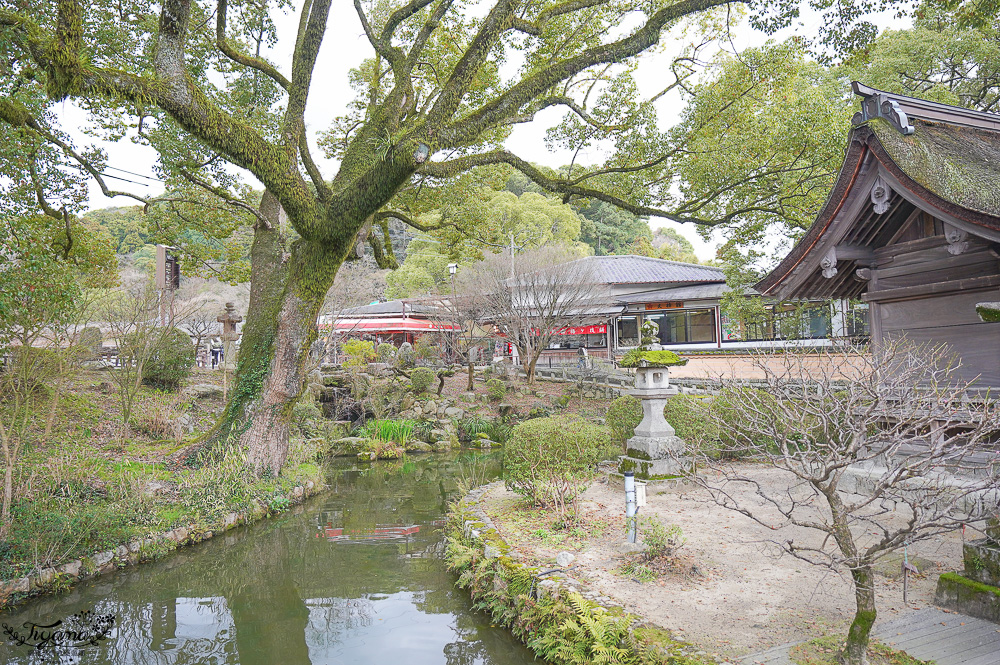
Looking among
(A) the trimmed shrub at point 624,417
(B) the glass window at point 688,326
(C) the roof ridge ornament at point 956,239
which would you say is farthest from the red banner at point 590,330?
(C) the roof ridge ornament at point 956,239

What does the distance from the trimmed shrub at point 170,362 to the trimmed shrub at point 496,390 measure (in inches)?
360

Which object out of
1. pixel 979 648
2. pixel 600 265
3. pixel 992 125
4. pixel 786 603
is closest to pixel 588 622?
pixel 786 603

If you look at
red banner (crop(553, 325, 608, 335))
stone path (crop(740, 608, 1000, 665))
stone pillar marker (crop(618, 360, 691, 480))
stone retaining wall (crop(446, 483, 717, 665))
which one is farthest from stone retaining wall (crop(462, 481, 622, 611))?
red banner (crop(553, 325, 608, 335))

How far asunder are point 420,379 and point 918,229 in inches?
Result: 560

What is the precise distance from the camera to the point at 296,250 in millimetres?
9062

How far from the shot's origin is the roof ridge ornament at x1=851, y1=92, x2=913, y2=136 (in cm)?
519

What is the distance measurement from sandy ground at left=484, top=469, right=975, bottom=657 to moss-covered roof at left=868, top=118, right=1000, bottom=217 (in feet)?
10.3

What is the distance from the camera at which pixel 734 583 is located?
4.60 metres

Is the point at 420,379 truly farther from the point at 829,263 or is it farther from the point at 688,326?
the point at 829,263

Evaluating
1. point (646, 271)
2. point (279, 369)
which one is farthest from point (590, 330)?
point (279, 369)

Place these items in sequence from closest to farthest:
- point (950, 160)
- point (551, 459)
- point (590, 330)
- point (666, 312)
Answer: point (950, 160)
point (551, 459)
point (666, 312)
point (590, 330)

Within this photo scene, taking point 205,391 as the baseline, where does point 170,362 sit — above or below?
above

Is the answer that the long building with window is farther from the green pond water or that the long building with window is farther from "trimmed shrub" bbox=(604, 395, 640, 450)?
the green pond water

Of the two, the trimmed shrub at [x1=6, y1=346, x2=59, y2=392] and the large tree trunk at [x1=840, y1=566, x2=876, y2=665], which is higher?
the trimmed shrub at [x1=6, y1=346, x2=59, y2=392]
